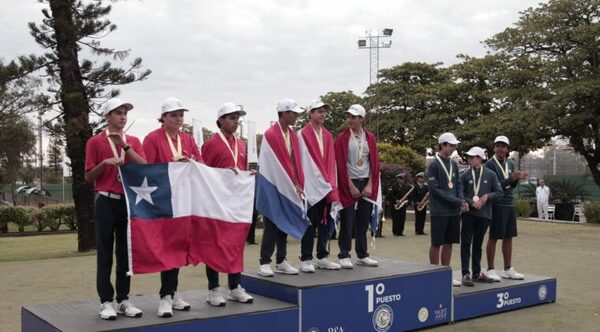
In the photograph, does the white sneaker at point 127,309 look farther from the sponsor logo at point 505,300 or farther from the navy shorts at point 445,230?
the sponsor logo at point 505,300

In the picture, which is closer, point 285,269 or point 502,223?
point 285,269

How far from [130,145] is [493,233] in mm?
4847

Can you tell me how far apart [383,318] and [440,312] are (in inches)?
32.5

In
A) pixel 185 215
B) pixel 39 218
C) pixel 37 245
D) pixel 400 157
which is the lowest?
pixel 37 245

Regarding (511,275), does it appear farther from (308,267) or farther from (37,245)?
(37,245)

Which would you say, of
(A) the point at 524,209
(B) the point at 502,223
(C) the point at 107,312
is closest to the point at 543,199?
(A) the point at 524,209

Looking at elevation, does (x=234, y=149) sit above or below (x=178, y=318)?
above

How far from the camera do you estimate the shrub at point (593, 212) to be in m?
20.5

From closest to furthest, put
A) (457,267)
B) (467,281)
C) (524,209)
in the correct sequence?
(467,281), (457,267), (524,209)

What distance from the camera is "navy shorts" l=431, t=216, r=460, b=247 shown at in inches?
267

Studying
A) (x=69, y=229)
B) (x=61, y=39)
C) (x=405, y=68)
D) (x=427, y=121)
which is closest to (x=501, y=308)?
(x=61, y=39)

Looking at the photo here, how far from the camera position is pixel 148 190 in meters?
4.61

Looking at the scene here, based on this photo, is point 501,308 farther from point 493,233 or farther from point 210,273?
point 210,273

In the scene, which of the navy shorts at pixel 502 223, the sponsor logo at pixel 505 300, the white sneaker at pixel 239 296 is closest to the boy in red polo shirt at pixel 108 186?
the white sneaker at pixel 239 296
